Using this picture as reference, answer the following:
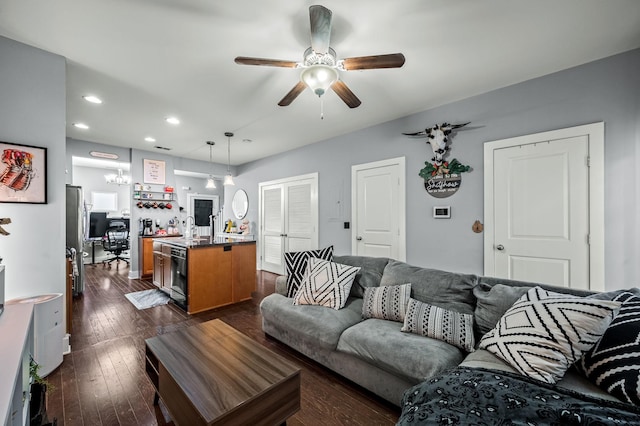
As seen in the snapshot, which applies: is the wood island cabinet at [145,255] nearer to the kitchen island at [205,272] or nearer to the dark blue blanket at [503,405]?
the kitchen island at [205,272]

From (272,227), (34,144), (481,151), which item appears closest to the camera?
(34,144)

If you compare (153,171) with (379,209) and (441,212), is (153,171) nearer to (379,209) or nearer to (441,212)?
(379,209)

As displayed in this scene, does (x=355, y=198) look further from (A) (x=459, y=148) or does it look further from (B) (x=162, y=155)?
(B) (x=162, y=155)

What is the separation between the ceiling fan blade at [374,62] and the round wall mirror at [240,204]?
513 centimetres

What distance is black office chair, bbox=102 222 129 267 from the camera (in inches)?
242

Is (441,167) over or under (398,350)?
over

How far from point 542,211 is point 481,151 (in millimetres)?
877

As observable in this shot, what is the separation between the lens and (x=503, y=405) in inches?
38.4

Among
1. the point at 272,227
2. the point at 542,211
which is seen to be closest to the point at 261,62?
the point at 542,211

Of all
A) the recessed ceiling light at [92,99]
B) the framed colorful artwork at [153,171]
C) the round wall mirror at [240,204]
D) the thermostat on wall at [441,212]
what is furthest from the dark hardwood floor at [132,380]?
the round wall mirror at [240,204]

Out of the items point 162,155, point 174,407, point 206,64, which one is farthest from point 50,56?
point 162,155

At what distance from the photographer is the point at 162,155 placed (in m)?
5.61

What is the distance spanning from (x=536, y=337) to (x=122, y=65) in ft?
12.1

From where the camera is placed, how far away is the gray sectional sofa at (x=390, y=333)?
60.6 inches
